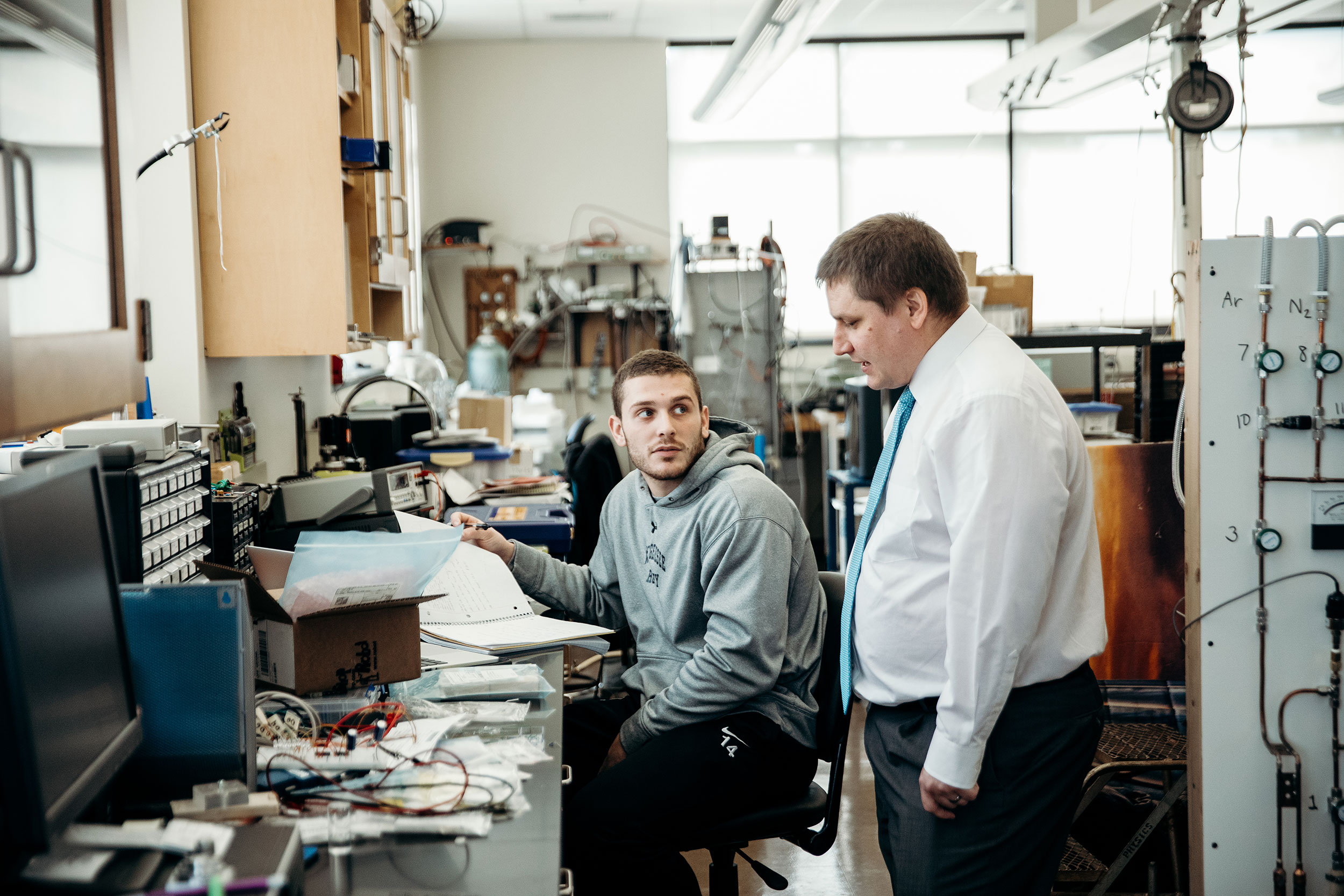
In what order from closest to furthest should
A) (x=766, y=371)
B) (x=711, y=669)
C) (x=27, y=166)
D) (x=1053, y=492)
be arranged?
1. (x=27, y=166)
2. (x=1053, y=492)
3. (x=711, y=669)
4. (x=766, y=371)

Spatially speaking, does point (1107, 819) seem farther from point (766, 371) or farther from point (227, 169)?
point (766, 371)

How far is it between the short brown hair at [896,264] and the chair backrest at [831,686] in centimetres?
56

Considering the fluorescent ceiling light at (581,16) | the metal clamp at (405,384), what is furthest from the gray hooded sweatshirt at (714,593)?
the fluorescent ceiling light at (581,16)

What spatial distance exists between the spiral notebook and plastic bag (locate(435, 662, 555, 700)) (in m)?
0.16

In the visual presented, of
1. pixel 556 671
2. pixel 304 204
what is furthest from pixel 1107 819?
pixel 304 204

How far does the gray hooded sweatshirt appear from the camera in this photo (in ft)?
5.71

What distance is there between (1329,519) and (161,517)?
211 cm

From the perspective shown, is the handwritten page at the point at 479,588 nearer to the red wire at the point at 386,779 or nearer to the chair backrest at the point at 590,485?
the red wire at the point at 386,779

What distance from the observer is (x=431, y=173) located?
264 inches

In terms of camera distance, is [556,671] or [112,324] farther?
[556,671]

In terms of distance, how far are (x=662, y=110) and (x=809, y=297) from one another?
1.56 meters

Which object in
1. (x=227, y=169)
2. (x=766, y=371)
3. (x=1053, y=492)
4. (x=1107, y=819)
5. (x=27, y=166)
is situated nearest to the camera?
(x=27, y=166)

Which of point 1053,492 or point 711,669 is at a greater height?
point 1053,492

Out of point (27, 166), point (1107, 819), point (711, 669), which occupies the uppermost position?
point (27, 166)
